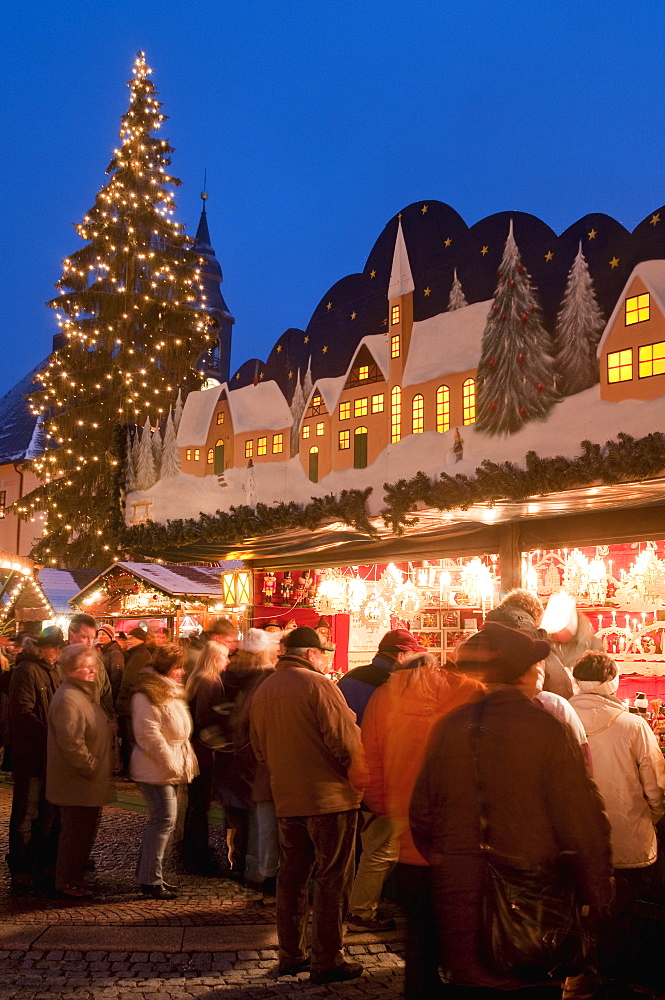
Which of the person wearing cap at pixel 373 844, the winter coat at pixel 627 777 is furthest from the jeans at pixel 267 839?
the winter coat at pixel 627 777

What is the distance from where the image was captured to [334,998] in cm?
473

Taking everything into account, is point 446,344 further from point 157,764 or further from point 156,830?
point 156,830

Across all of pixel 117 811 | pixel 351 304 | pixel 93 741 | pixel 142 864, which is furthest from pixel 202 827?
pixel 351 304

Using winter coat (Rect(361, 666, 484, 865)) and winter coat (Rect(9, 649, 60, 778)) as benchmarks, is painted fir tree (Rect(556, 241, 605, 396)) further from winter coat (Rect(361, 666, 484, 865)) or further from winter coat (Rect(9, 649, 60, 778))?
winter coat (Rect(9, 649, 60, 778))

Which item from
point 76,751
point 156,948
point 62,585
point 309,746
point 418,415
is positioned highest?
point 418,415

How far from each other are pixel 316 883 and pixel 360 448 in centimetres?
489

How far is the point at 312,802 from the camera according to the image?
16.4 feet

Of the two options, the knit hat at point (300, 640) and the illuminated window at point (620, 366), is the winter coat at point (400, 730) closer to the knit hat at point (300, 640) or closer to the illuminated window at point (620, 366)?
the knit hat at point (300, 640)

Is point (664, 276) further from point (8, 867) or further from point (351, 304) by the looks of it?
point (8, 867)

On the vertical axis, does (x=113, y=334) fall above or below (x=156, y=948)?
above

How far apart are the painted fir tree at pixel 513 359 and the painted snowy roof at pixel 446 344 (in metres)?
0.15

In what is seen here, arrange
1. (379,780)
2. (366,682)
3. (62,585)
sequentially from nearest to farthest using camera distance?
(379,780) < (366,682) < (62,585)

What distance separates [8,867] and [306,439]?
5037 mm

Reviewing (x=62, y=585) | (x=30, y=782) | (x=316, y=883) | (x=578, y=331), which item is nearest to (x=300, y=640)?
(x=316, y=883)
